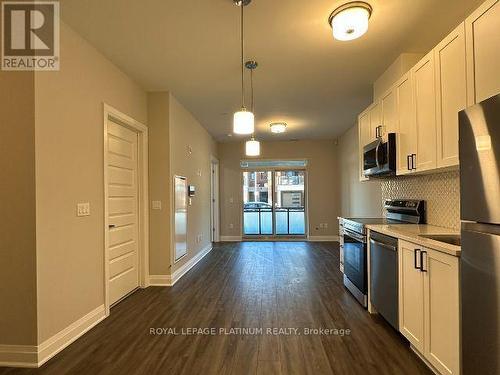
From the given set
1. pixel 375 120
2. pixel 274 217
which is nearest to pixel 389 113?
pixel 375 120

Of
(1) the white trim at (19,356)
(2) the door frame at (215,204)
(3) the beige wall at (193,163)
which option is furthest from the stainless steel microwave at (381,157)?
(2) the door frame at (215,204)

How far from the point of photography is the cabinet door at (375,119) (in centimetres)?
354

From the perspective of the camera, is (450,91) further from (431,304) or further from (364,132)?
(364,132)

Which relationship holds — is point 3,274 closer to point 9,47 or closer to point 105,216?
point 105,216

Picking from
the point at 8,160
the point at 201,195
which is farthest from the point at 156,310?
the point at 201,195

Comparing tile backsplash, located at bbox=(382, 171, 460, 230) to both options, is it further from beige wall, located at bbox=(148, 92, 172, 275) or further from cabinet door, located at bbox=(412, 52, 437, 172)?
beige wall, located at bbox=(148, 92, 172, 275)

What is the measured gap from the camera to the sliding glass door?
321 inches

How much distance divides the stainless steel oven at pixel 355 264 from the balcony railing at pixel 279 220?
4.22 m

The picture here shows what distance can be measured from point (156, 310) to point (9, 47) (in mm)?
2772

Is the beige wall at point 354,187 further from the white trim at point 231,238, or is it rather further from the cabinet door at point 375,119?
the white trim at point 231,238

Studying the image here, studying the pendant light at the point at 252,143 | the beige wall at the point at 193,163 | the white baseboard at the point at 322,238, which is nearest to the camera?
the pendant light at the point at 252,143

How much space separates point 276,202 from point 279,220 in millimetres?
528

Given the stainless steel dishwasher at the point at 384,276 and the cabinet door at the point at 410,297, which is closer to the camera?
the cabinet door at the point at 410,297

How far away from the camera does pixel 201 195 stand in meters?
6.16
